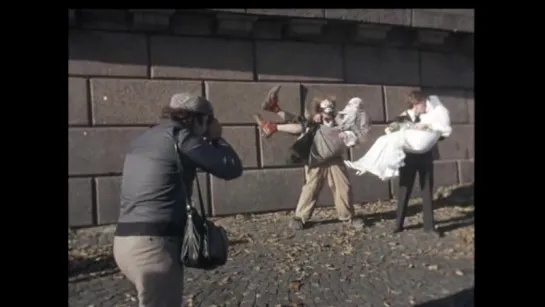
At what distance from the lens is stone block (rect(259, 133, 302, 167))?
296 cm

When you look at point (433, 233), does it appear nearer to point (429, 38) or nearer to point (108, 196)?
point (429, 38)

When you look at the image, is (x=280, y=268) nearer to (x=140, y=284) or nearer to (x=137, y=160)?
(x=140, y=284)

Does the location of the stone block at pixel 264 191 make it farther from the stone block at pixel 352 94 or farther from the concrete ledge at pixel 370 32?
the concrete ledge at pixel 370 32

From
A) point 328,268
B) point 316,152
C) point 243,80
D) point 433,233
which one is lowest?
point 328,268

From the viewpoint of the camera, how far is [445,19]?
3.09 metres

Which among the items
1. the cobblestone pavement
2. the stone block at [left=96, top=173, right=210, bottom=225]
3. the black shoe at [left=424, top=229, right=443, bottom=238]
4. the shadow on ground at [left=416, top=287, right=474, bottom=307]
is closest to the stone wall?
the stone block at [left=96, top=173, right=210, bottom=225]

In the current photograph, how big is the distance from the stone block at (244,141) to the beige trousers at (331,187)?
28 centimetres

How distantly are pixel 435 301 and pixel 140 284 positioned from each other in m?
1.48

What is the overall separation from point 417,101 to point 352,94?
362mm

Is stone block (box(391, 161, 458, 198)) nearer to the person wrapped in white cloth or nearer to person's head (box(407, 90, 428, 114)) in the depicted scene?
the person wrapped in white cloth

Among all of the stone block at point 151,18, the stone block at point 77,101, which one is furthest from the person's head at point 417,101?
the stone block at point 77,101

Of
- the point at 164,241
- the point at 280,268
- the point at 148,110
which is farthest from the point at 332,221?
the point at 148,110

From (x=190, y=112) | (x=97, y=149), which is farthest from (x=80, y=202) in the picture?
(x=190, y=112)
